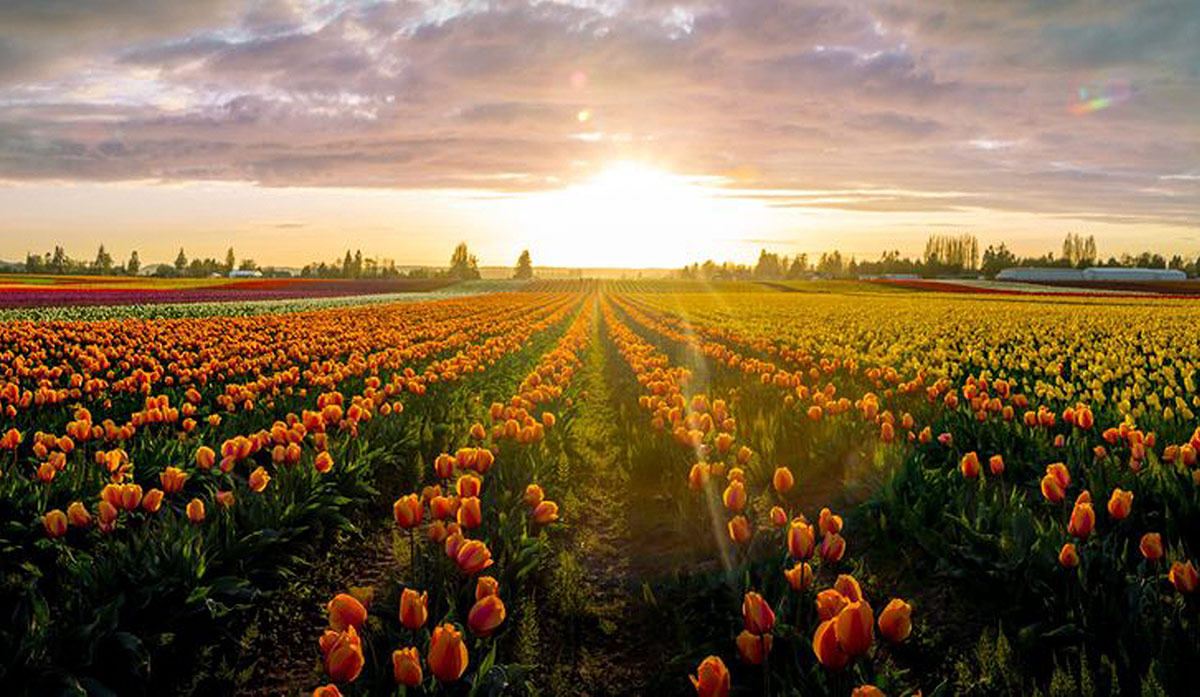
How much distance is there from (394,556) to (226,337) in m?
11.2

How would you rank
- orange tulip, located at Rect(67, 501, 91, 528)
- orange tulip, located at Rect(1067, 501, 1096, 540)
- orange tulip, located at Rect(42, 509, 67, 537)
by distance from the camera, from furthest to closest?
orange tulip, located at Rect(67, 501, 91, 528) → orange tulip, located at Rect(42, 509, 67, 537) → orange tulip, located at Rect(1067, 501, 1096, 540)

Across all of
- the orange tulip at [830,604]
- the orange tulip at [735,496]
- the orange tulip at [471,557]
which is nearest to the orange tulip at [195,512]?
the orange tulip at [471,557]

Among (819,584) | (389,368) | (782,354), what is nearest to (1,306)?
(389,368)

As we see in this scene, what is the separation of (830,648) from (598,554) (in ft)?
11.8

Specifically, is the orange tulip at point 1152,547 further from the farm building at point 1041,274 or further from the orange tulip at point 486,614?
the farm building at point 1041,274

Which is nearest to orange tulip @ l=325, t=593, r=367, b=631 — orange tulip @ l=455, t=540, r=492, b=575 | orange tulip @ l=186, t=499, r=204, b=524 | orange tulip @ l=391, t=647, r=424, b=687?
orange tulip @ l=391, t=647, r=424, b=687

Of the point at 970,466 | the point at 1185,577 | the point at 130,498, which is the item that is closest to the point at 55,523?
the point at 130,498

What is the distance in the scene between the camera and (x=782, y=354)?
14.5 meters

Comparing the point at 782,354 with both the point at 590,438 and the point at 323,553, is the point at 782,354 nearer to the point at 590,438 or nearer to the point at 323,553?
the point at 590,438

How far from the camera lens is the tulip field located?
353 cm

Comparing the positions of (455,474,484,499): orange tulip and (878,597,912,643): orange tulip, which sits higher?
(455,474,484,499): orange tulip

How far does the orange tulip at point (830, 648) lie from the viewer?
2844 mm

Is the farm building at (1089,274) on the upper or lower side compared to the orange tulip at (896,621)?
upper

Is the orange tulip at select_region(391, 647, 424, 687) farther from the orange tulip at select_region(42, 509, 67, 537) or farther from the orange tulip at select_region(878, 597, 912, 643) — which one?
the orange tulip at select_region(42, 509, 67, 537)
